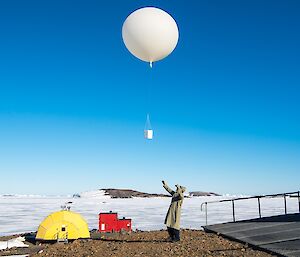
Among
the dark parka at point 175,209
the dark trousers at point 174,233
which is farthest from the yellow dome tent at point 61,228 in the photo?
the dark parka at point 175,209

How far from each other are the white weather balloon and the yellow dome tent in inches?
320

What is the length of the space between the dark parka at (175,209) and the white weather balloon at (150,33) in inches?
192

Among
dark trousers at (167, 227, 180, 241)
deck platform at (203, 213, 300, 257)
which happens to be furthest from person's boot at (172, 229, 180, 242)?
deck platform at (203, 213, 300, 257)

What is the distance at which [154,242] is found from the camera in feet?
43.5

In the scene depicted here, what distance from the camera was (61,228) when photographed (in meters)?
16.7

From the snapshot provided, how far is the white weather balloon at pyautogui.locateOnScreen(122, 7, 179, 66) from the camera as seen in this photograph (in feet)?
43.0

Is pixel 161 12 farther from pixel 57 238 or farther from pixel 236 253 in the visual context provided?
pixel 57 238

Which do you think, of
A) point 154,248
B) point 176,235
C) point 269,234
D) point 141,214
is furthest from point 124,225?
point 141,214

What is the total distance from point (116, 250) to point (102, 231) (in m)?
7.13

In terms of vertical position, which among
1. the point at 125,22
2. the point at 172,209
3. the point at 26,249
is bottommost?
the point at 26,249

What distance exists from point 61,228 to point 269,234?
9.07m

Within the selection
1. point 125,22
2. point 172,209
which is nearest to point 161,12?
point 125,22

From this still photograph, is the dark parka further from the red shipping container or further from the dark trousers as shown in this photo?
the red shipping container

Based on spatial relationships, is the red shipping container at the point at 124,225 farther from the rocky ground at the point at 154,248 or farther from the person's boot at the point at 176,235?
the person's boot at the point at 176,235
